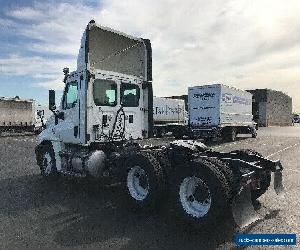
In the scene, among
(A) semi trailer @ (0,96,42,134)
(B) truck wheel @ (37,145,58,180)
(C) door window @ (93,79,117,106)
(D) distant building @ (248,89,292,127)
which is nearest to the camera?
(C) door window @ (93,79,117,106)

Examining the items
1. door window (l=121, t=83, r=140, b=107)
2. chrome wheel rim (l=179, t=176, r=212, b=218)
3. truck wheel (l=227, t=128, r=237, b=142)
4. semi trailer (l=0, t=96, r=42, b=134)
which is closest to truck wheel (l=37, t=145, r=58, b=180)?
door window (l=121, t=83, r=140, b=107)

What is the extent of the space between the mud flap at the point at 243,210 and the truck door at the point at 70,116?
4.80m

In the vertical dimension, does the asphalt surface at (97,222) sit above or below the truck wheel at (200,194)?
below

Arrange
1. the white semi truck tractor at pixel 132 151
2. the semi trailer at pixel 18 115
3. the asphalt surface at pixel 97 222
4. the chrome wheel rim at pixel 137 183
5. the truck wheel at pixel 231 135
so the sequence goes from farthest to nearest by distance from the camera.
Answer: the semi trailer at pixel 18 115
the truck wheel at pixel 231 135
the chrome wheel rim at pixel 137 183
the white semi truck tractor at pixel 132 151
the asphalt surface at pixel 97 222

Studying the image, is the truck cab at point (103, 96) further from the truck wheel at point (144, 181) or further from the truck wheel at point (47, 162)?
the truck wheel at point (144, 181)

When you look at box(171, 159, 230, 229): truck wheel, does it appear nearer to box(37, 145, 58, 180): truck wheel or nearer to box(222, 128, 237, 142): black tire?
box(37, 145, 58, 180): truck wheel

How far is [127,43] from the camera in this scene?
9.90 meters

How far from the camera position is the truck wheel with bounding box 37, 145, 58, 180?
9.78m

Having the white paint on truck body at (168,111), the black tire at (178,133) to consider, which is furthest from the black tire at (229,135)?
the white paint on truck body at (168,111)

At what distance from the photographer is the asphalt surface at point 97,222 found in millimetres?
5414

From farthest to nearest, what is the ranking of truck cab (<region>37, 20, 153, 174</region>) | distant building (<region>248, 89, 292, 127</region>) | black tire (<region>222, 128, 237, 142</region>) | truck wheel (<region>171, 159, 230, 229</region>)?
distant building (<region>248, 89, 292, 127</region>), black tire (<region>222, 128, 237, 142</region>), truck cab (<region>37, 20, 153, 174</region>), truck wheel (<region>171, 159, 230, 229</region>)

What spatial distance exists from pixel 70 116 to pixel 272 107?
67270mm

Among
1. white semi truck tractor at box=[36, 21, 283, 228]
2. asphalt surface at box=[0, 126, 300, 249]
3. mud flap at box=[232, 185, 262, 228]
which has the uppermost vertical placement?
white semi truck tractor at box=[36, 21, 283, 228]

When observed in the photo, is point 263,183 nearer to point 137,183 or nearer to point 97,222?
point 137,183
